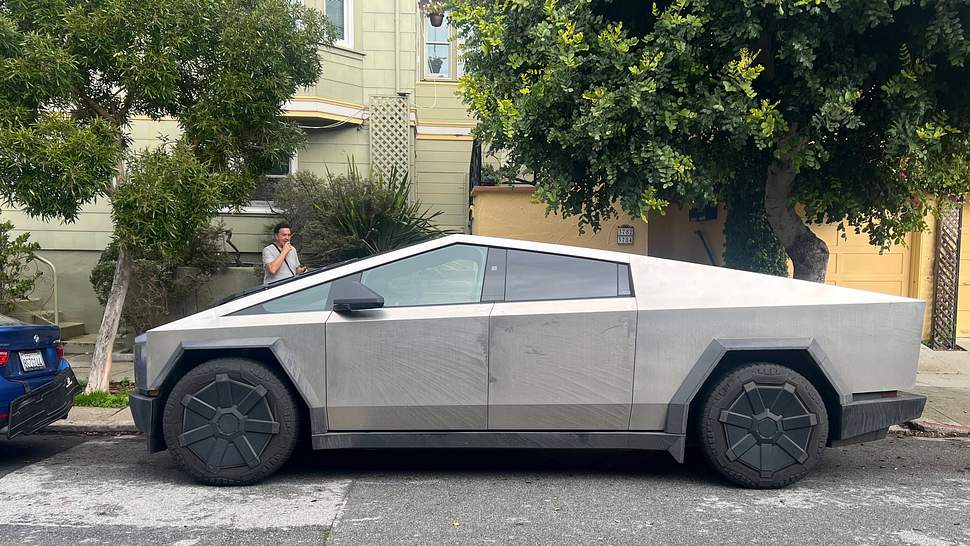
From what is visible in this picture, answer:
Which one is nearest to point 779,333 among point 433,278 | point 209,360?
point 433,278

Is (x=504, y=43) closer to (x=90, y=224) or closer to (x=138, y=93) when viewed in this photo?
(x=138, y=93)

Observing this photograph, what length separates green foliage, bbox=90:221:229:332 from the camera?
873 centimetres

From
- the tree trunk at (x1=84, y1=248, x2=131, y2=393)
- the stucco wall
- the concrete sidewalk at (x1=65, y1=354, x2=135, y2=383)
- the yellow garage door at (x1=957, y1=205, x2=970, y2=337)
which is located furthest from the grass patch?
the yellow garage door at (x1=957, y1=205, x2=970, y2=337)

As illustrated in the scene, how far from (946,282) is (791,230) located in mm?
4435

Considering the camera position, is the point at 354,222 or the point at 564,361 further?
the point at 354,222

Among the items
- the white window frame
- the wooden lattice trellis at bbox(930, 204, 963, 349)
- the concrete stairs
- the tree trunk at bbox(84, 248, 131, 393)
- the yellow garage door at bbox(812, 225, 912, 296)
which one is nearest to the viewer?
the tree trunk at bbox(84, 248, 131, 393)

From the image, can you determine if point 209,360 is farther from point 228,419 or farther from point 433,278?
point 433,278

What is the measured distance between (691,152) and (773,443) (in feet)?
8.57

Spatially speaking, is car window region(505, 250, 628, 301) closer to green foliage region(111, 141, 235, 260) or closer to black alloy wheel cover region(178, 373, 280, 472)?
black alloy wheel cover region(178, 373, 280, 472)

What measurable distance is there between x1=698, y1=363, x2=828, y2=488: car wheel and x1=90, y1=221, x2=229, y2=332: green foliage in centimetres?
699

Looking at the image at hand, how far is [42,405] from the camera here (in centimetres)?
461

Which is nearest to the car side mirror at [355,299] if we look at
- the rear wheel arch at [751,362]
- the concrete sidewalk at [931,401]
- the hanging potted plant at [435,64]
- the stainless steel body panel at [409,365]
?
the stainless steel body panel at [409,365]

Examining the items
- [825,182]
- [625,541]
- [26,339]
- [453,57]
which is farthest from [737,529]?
[453,57]

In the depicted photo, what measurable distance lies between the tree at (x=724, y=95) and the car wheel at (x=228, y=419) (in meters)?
2.80
